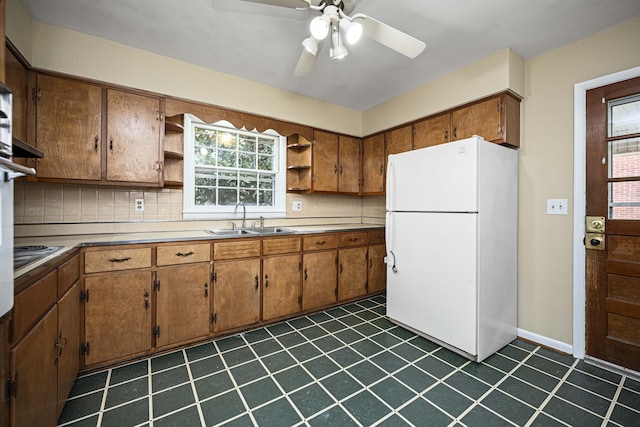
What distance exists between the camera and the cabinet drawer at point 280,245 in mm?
2668

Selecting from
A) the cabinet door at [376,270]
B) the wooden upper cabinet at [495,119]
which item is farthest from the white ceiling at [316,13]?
the cabinet door at [376,270]

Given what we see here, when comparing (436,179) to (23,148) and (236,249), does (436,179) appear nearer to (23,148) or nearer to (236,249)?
(236,249)

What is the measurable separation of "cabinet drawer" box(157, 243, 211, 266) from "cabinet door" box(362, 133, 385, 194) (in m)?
2.28

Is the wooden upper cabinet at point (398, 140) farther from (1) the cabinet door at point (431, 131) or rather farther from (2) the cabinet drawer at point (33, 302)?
(2) the cabinet drawer at point (33, 302)

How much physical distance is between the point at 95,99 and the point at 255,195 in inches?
65.8

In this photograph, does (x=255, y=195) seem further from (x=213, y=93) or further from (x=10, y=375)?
(x=10, y=375)

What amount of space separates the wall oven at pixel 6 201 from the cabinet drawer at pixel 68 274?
2.14 feet

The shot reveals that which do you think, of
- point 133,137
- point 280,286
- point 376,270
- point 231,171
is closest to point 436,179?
point 376,270

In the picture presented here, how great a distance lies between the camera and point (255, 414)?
1.56m

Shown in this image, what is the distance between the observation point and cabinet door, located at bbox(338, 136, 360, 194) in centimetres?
374

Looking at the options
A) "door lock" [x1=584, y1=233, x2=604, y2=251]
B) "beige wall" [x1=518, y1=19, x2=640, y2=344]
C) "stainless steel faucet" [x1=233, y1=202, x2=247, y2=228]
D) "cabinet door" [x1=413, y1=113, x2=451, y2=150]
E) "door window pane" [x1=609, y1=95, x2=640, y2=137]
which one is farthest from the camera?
"stainless steel faucet" [x1=233, y1=202, x2=247, y2=228]

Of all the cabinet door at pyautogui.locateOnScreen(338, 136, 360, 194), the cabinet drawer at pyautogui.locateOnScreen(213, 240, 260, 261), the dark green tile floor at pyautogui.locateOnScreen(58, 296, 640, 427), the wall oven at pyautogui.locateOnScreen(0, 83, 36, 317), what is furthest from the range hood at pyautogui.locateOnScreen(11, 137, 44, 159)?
the cabinet door at pyautogui.locateOnScreen(338, 136, 360, 194)

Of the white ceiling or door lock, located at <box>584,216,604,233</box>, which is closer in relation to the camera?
the white ceiling

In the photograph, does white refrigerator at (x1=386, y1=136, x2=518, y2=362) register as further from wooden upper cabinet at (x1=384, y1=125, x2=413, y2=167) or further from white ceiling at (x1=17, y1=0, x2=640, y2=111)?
white ceiling at (x1=17, y1=0, x2=640, y2=111)
